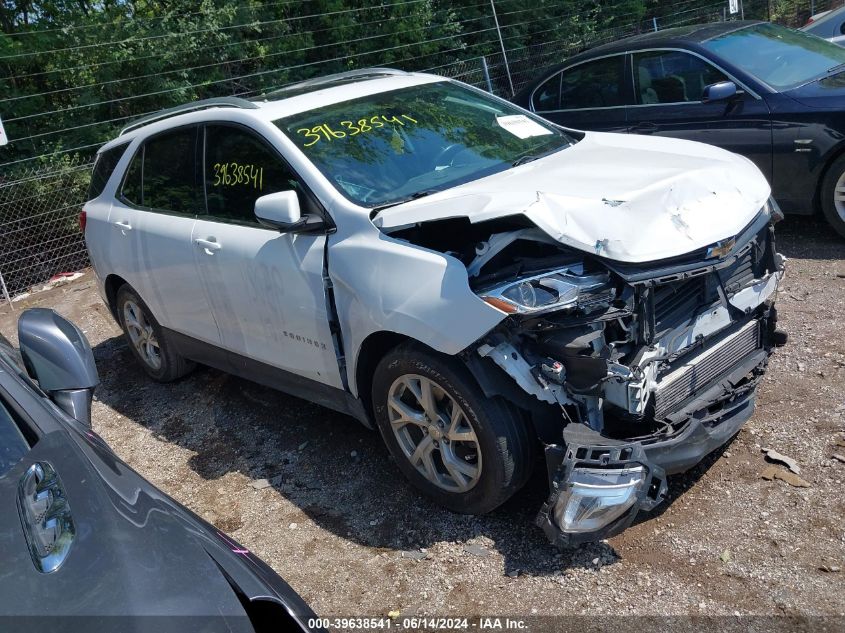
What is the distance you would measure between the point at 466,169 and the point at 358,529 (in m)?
1.91

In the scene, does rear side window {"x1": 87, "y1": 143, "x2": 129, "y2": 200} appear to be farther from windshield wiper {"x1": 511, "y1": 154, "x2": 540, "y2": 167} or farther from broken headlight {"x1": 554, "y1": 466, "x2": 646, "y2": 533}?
broken headlight {"x1": 554, "y1": 466, "x2": 646, "y2": 533}

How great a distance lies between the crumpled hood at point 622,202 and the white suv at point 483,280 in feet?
0.04

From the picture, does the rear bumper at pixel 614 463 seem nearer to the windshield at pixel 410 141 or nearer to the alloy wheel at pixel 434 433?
the alloy wheel at pixel 434 433

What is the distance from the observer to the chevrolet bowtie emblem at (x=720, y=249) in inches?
132

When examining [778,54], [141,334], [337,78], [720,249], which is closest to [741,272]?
[720,249]

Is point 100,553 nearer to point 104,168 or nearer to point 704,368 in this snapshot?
point 704,368

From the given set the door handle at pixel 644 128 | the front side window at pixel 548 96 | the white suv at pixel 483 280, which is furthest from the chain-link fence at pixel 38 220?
the door handle at pixel 644 128

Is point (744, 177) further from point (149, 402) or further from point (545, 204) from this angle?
point (149, 402)

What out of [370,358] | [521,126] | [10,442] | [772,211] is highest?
[521,126]

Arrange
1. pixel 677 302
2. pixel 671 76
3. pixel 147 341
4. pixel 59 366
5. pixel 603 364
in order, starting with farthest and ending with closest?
pixel 671 76 < pixel 147 341 < pixel 677 302 < pixel 603 364 < pixel 59 366

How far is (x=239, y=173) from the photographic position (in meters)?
4.55

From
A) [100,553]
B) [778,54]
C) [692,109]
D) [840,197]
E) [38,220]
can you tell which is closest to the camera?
[100,553]

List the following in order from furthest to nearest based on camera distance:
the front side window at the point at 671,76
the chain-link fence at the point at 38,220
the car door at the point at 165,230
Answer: the chain-link fence at the point at 38,220
the front side window at the point at 671,76
the car door at the point at 165,230

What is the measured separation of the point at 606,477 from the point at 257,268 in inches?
85.1
